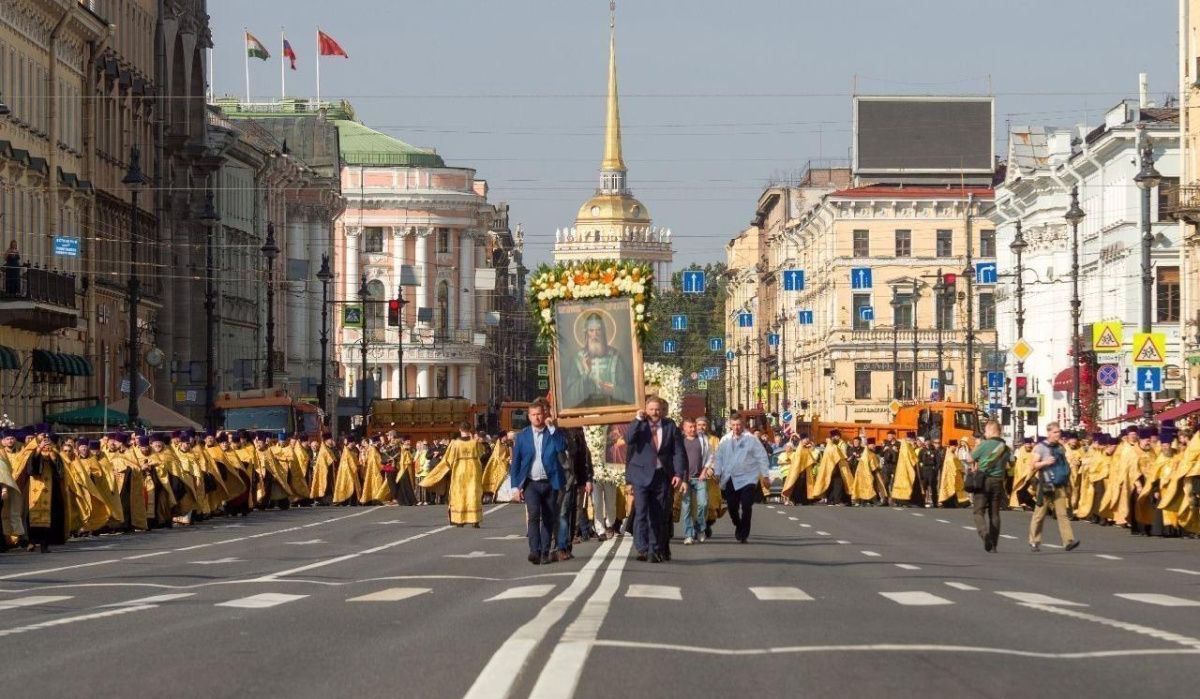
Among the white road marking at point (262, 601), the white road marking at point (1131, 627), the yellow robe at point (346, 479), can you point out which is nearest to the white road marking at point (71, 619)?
the white road marking at point (262, 601)

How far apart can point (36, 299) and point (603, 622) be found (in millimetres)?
40070

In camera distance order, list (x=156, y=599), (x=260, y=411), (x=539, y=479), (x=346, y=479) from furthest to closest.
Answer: (x=260, y=411) → (x=346, y=479) → (x=539, y=479) → (x=156, y=599)

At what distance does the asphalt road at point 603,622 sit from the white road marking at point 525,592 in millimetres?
46

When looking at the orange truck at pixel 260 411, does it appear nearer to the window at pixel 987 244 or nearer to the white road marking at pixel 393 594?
the white road marking at pixel 393 594

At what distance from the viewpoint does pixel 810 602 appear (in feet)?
60.4

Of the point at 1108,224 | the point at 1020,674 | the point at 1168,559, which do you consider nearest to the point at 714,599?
the point at 1020,674

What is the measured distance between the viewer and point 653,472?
1016 inches

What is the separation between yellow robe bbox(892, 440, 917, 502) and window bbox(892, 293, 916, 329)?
2437 inches

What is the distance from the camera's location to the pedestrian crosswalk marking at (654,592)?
18.9m

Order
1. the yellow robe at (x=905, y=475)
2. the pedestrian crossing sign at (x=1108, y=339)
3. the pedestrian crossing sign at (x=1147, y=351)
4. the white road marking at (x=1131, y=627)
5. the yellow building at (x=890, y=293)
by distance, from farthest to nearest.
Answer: the yellow building at (x=890, y=293)
the yellow robe at (x=905, y=475)
the pedestrian crossing sign at (x=1108, y=339)
the pedestrian crossing sign at (x=1147, y=351)
the white road marking at (x=1131, y=627)

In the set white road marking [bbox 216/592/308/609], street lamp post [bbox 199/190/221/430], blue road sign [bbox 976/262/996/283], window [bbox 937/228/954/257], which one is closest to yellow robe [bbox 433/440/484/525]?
white road marking [bbox 216/592/308/609]

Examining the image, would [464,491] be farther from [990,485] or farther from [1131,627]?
[1131,627]

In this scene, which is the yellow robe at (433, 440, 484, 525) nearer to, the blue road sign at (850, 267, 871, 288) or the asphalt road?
the asphalt road

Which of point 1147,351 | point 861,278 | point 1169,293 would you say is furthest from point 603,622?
point 861,278
